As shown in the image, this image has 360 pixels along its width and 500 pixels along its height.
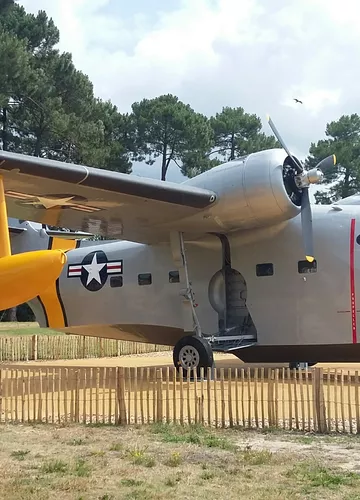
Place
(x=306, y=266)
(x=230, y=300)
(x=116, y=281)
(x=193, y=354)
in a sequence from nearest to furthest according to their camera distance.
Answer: (x=193, y=354) < (x=306, y=266) < (x=230, y=300) < (x=116, y=281)

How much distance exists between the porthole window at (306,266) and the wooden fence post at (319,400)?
5.19m

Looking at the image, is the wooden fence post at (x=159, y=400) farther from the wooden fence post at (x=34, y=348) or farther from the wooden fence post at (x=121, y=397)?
the wooden fence post at (x=34, y=348)

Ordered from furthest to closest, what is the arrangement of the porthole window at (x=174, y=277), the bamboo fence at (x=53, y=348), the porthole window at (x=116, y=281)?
1. the bamboo fence at (x=53, y=348)
2. the porthole window at (x=116, y=281)
3. the porthole window at (x=174, y=277)

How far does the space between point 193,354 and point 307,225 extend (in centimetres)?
366

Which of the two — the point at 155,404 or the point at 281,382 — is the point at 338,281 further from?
the point at 155,404

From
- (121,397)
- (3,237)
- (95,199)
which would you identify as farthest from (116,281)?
(3,237)

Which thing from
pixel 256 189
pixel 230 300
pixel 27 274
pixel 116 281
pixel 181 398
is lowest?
pixel 181 398

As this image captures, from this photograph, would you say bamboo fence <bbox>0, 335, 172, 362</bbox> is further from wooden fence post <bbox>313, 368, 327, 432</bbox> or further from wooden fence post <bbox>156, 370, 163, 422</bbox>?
wooden fence post <bbox>313, 368, 327, 432</bbox>

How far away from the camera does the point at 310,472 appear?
6207 millimetres

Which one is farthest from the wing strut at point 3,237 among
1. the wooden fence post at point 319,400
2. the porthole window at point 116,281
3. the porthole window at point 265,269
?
the porthole window at point 116,281

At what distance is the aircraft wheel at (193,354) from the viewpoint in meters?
13.3

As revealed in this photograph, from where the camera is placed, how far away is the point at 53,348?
22094 millimetres

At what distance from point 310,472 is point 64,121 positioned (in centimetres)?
3855

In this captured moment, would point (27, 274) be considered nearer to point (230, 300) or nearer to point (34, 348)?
point (230, 300)
